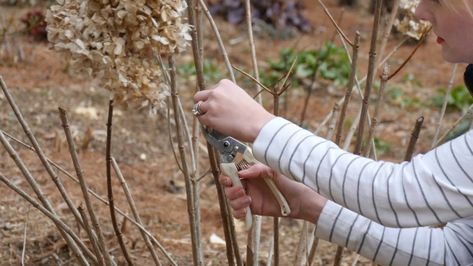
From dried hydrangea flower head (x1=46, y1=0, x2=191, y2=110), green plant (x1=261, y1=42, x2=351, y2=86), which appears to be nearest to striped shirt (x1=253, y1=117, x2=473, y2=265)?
dried hydrangea flower head (x1=46, y1=0, x2=191, y2=110)

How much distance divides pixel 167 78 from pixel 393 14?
61cm

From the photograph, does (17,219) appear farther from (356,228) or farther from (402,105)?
(402,105)

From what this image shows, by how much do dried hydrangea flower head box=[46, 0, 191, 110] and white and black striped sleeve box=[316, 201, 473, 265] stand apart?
53cm

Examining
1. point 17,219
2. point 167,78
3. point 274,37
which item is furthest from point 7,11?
point 167,78

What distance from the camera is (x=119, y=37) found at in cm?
158

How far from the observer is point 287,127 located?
5.16ft

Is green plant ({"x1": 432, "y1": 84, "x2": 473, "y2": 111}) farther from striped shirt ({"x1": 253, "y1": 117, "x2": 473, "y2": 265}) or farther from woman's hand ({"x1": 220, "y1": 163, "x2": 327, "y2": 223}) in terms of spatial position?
striped shirt ({"x1": 253, "y1": 117, "x2": 473, "y2": 265})

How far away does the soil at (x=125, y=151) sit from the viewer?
3.07 m

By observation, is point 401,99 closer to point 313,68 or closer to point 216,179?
point 313,68

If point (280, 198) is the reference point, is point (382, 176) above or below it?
above

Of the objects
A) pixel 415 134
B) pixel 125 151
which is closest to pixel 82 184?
pixel 415 134

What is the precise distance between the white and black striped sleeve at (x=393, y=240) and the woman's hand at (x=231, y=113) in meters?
0.41

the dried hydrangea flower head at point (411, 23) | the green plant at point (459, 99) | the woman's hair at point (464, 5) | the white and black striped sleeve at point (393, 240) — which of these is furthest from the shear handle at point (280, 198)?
the green plant at point (459, 99)

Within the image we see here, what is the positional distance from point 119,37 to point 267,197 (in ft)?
1.68
